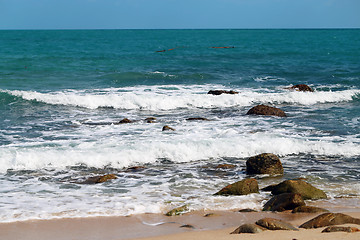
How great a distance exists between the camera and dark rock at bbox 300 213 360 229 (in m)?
6.68

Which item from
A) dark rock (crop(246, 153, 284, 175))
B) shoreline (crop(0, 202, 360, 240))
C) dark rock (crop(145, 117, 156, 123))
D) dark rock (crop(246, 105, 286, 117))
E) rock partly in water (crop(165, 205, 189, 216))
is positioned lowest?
shoreline (crop(0, 202, 360, 240))

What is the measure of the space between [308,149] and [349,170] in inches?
79.6

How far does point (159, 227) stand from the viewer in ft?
23.2

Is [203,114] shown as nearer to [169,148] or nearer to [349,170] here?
[169,148]

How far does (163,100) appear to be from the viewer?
21.5 metres

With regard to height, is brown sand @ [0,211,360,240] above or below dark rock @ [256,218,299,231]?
below

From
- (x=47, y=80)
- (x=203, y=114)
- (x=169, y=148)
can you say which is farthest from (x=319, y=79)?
(x=169, y=148)

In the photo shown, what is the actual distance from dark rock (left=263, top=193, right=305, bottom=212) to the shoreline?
6.2 inches

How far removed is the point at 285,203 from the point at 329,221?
46.4 inches

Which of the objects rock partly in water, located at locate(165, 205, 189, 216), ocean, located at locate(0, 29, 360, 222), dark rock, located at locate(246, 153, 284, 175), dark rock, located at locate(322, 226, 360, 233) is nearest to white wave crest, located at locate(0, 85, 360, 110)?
ocean, located at locate(0, 29, 360, 222)

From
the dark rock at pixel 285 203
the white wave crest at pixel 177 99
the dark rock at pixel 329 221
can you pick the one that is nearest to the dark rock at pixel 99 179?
the dark rock at pixel 285 203

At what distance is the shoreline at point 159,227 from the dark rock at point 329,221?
0.18m

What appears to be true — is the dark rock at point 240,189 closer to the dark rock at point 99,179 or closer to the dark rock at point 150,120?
the dark rock at point 99,179

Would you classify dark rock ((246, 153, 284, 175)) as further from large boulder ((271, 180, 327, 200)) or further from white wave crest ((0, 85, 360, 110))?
white wave crest ((0, 85, 360, 110))
